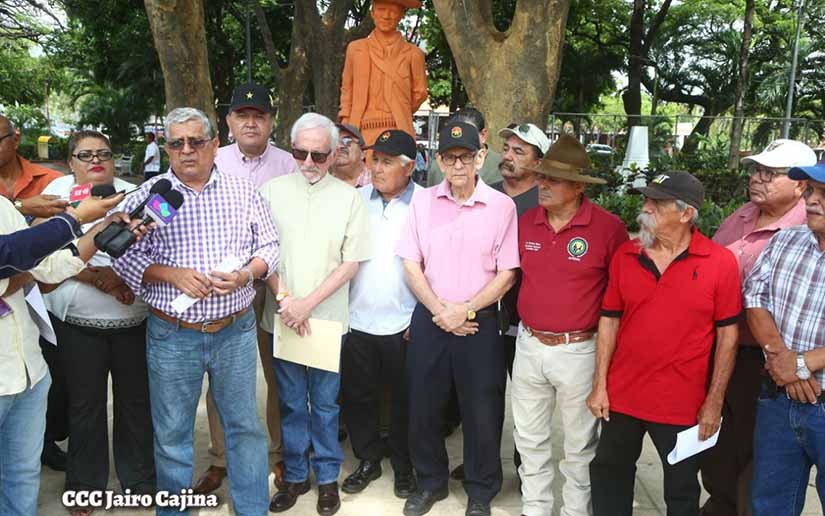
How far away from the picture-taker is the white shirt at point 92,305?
3293 millimetres

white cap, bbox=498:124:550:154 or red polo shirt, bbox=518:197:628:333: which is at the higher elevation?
white cap, bbox=498:124:550:154

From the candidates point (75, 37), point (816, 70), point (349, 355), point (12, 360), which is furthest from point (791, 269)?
point (816, 70)

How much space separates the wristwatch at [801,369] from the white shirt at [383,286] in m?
1.85

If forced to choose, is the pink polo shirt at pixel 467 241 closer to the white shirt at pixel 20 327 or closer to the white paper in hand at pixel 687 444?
the white paper in hand at pixel 687 444

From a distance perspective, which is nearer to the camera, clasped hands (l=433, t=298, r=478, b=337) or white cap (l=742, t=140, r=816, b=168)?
white cap (l=742, t=140, r=816, b=168)

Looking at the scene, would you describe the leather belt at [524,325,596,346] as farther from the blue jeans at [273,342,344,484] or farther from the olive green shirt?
the blue jeans at [273,342,344,484]

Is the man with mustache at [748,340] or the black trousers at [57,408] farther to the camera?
the black trousers at [57,408]

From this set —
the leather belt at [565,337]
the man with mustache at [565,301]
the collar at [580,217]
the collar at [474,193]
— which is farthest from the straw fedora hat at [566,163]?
the leather belt at [565,337]

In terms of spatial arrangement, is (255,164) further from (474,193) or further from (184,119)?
(474,193)

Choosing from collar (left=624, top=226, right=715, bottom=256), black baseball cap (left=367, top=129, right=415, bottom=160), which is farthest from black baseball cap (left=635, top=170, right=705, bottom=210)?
black baseball cap (left=367, top=129, right=415, bottom=160)

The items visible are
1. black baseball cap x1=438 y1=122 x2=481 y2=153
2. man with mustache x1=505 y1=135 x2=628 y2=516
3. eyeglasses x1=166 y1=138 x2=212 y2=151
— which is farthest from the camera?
black baseball cap x1=438 y1=122 x2=481 y2=153

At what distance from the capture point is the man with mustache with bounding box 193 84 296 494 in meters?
3.79

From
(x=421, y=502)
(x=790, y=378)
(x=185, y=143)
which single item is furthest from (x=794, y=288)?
(x=185, y=143)

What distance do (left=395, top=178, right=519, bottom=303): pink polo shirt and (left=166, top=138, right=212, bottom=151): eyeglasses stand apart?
1131 millimetres
